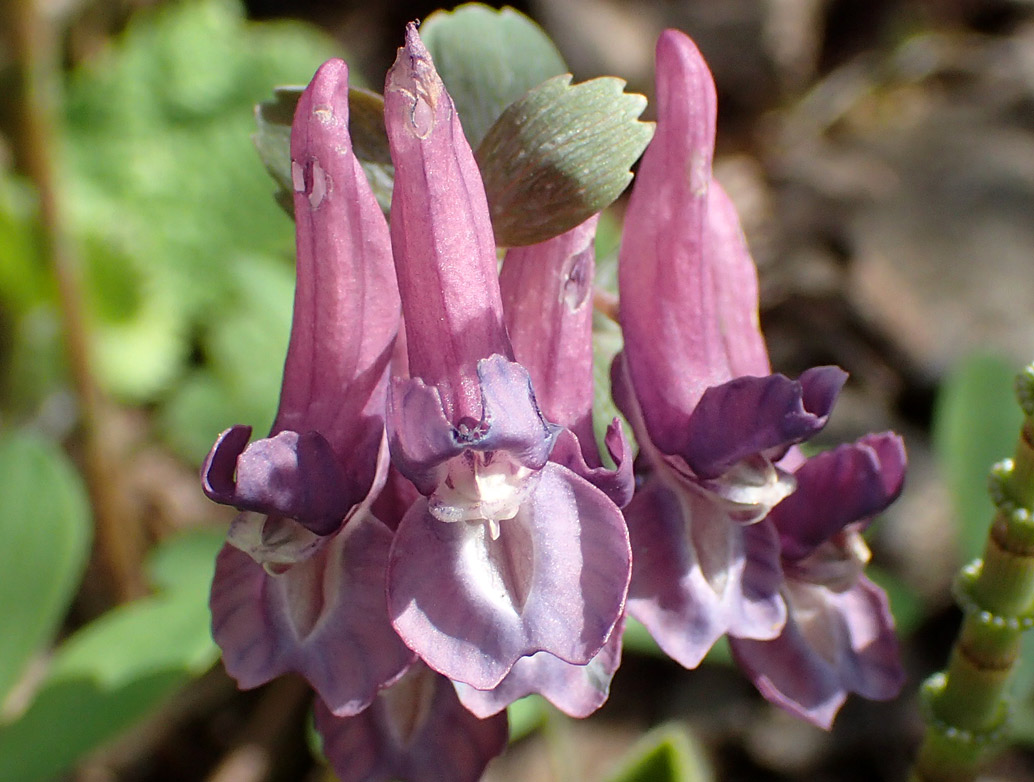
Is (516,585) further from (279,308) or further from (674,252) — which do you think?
(279,308)

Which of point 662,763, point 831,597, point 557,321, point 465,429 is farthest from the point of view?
point 662,763

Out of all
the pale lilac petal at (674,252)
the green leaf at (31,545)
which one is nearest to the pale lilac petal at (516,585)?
the pale lilac petal at (674,252)

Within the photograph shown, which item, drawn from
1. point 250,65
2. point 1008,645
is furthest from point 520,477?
point 250,65

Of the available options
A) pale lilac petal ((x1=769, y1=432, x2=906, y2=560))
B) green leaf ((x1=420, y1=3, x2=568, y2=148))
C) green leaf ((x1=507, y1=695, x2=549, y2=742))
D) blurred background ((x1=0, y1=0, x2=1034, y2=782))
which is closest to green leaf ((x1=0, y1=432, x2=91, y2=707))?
blurred background ((x1=0, y1=0, x2=1034, y2=782))

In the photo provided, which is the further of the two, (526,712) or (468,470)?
(526,712)

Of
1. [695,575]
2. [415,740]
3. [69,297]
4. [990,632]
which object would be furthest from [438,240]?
[69,297]

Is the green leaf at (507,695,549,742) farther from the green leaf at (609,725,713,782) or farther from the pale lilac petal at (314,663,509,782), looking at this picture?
the pale lilac petal at (314,663,509,782)

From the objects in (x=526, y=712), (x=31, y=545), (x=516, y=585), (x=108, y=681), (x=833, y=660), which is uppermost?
(x=516, y=585)

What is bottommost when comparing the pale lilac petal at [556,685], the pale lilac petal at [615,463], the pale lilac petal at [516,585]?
the pale lilac petal at [556,685]

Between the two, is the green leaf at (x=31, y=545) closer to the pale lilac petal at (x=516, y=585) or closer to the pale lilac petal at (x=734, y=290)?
the pale lilac petal at (x=516, y=585)
